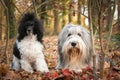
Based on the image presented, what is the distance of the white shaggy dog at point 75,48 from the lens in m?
6.91

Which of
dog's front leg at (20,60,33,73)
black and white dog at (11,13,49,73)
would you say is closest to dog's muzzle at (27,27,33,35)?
black and white dog at (11,13,49,73)

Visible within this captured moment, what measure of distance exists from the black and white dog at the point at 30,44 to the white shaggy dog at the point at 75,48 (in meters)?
0.46

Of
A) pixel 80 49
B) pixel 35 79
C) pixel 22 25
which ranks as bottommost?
pixel 35 79

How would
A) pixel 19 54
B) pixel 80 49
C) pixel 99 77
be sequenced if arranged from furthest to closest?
pixel 19 54
pixel 80 49
pixel 99 77

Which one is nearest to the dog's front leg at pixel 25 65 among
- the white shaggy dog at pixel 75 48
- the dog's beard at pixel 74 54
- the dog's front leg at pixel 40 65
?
the dog's front leg at pixel 40 65

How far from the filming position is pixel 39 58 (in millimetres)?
7418

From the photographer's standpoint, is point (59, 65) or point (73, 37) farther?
point (59, 65)

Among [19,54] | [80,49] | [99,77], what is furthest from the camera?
[19,54]

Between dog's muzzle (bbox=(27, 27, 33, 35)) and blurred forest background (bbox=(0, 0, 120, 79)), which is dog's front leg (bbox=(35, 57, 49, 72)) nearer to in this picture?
dog's muzzle (bbox=(27, 27, 33, 35))

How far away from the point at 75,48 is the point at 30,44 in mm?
1017

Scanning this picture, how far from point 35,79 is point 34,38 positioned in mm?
1518

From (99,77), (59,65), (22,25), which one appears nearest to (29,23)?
(22,25)

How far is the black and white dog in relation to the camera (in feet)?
24.0

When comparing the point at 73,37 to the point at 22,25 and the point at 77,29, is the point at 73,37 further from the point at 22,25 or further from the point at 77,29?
the point at 22,25
